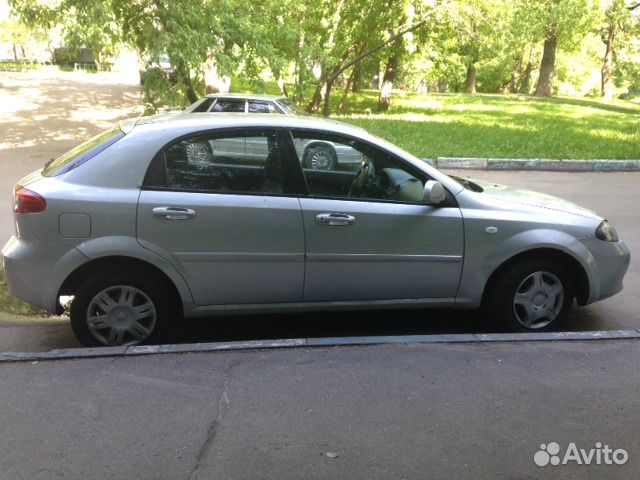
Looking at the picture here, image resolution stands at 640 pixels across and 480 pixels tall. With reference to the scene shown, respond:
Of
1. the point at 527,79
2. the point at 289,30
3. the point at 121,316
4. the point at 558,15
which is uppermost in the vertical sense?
the point at 558,15

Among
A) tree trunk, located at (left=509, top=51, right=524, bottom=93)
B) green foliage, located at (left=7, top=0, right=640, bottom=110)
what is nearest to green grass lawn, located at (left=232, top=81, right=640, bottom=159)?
green foliage, located at (left=7, top=0, right=640, bottom=110)

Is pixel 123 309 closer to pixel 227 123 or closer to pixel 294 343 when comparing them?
pixel 294 343

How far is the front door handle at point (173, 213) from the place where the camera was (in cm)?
383

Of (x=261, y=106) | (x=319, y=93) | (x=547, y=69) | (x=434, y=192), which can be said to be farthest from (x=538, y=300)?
(x=547, y=69)

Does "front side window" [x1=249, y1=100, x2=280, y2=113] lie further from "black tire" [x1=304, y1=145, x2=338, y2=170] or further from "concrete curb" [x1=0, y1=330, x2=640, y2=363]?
"concrete curb" [x1=0, y1=330, x2=640, y2=363]

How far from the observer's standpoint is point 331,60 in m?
17.8

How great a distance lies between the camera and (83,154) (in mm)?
4090

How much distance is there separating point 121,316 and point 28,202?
35.8 inches

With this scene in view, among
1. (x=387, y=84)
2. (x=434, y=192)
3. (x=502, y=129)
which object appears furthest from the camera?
(x=387, y=84)

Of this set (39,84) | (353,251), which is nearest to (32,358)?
(353,251)

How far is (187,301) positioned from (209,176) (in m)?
0.83

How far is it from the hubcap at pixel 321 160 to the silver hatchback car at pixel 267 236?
0.06m

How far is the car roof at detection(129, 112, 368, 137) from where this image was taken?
4.06 meters

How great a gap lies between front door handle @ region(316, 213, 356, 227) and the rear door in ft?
0.45
